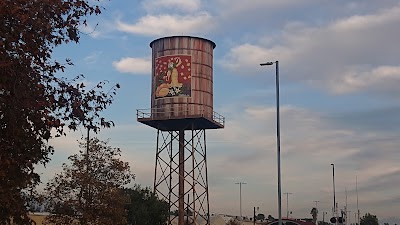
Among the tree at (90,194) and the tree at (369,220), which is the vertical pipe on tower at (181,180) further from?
the tree at (369,220)

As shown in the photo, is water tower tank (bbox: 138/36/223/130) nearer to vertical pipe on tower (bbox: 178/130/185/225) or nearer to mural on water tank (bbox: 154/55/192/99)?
mural on water tank (bbox: 154/55/192/99)

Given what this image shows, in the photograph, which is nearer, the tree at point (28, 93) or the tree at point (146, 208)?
the tree at point (28, 93)

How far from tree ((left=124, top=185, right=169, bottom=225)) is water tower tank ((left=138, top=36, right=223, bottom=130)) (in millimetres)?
7257

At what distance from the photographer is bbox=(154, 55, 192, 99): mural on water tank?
58.0 metres

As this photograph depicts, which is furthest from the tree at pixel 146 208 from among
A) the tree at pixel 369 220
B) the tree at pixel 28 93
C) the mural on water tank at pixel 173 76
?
the tree at pixel 369 220

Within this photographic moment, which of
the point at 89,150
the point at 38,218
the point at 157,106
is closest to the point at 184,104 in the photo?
the point at 157,106

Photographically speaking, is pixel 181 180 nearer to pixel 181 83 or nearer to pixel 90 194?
pixel 181 83

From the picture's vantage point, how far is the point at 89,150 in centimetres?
3719

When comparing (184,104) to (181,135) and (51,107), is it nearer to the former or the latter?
(181,135)

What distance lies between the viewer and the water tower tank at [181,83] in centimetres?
5772

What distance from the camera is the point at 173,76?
58.3 meters

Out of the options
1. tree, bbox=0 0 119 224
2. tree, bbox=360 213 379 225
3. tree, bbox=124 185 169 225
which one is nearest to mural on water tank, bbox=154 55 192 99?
tree, bbox=124 185 169 225

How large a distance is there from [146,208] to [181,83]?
1297cm

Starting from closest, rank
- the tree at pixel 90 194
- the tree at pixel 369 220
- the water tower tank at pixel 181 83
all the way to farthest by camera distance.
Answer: the tree at pixel 90 194 → the water tower tank at pixel 181 83 → the tree at pixel 369 220
